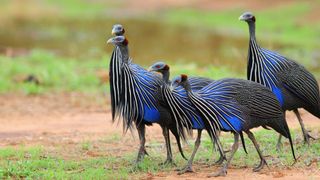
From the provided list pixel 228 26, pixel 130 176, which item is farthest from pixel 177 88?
pixel 228 26

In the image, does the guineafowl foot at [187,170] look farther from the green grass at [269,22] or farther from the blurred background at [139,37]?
the green grass at [269,22]

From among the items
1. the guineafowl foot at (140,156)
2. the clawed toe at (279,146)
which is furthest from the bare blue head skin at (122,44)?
the clawed toe at (279,146)

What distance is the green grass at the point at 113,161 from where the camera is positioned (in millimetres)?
6902

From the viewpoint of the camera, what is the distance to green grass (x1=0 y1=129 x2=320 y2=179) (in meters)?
6.90

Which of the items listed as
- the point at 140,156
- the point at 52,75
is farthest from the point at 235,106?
the point at 52,75

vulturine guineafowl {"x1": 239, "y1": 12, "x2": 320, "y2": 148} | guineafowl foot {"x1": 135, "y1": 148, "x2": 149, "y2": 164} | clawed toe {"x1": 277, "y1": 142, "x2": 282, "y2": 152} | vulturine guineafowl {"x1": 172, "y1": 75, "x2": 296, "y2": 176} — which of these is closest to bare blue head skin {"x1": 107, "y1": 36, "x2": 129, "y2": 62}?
vulturine guineafowl {"x1": 172, "y1": 75, "x2": 296, "y2": 176}

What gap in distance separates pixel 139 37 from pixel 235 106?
17.1 meters

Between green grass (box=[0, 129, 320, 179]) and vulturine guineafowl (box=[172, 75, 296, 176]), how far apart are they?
1.75 ft

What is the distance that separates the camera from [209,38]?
2325 centimetres

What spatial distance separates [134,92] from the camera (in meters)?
7.17

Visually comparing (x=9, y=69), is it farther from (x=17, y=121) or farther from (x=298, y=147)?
(x=298, y=147)

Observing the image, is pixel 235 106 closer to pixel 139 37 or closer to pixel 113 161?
pixel 113 161

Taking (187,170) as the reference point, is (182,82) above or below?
above

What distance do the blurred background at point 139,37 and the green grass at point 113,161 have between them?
4691mm
